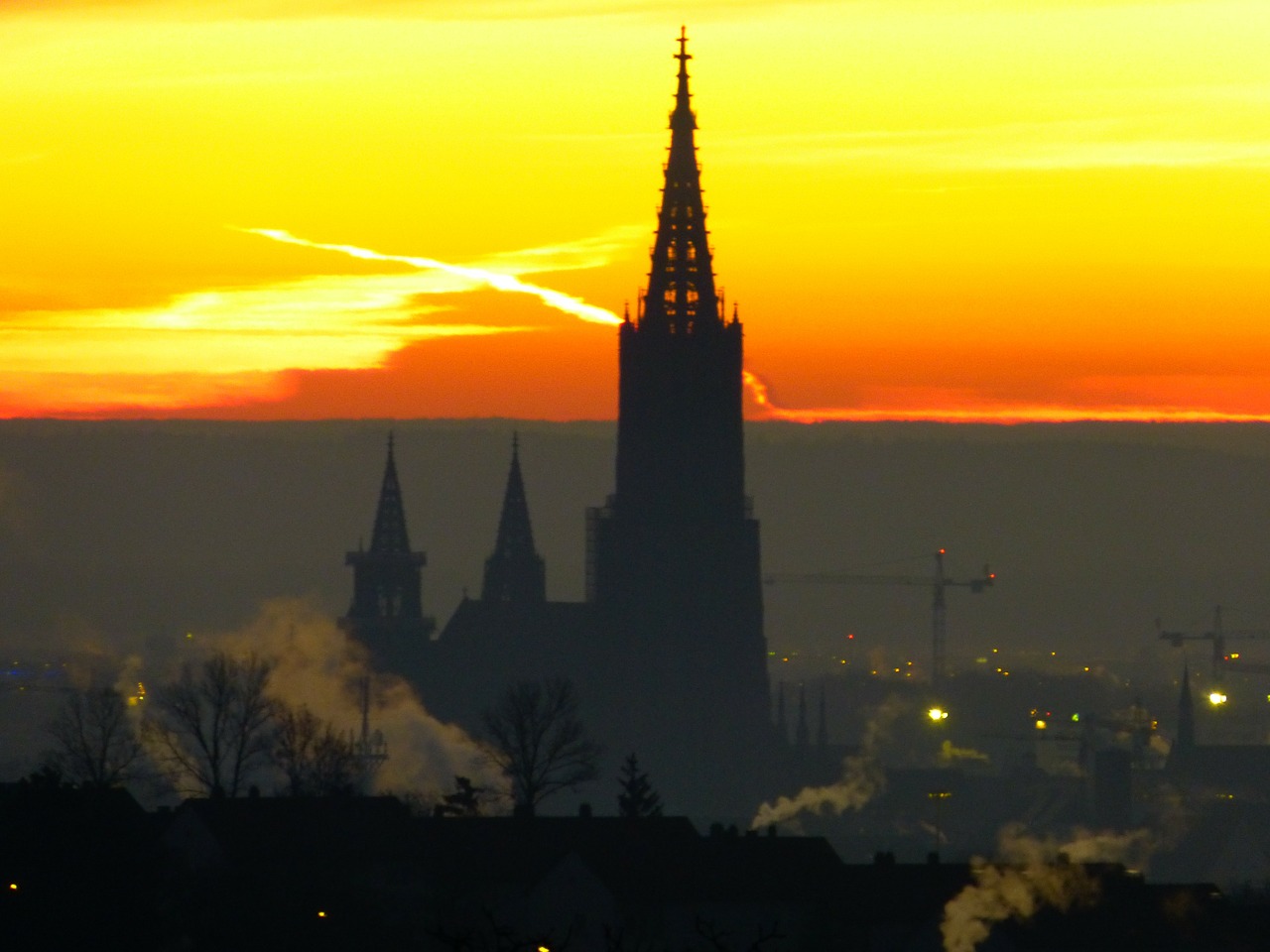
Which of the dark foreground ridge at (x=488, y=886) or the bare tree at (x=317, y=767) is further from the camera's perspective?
the bare tree at (x=317, y=767)

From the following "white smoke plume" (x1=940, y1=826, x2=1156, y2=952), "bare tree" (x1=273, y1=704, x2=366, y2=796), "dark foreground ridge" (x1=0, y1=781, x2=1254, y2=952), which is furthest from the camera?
"bare tree" (x1=273, y1=704, x2=366, y2=796)

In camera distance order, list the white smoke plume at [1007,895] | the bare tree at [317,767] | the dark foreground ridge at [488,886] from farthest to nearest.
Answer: the bare tree at [317,767] → the white smoke plume at [1007,895] → the dark foreground ridge at [488,886]

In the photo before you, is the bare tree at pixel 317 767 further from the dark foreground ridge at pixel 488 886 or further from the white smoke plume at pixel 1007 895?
the white smoke plume at pixel 1007 895

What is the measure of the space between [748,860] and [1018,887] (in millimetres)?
8662

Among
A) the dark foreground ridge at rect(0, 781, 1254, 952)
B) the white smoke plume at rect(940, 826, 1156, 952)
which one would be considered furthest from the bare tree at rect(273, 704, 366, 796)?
the white smoke plume at rect(940, 826, 1156, 952)

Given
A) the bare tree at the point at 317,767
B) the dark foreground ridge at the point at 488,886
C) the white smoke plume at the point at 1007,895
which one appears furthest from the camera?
the bare tree at the point at 317,767

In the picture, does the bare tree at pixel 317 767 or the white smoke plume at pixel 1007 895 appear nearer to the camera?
the white smoke plume at pixel 1007 895

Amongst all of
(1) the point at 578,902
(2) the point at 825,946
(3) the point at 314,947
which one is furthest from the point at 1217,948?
(3) the point at 314,947

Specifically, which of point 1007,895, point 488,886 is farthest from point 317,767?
point 1007,895

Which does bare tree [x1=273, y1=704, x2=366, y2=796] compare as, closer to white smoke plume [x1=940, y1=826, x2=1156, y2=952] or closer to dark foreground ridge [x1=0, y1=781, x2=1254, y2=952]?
dark foreground ridge [x1=0, y1=781, x2=1254, y2=952]

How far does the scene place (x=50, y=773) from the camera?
4414 inches

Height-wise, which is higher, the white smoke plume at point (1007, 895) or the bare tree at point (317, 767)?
the bare tree at point (317, 767)

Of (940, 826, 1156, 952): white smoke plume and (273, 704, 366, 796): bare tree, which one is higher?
(273, 704, 366, 796): bare tree

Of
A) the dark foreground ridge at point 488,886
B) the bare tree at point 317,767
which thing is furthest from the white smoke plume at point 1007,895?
the bare tree at point 317,767
